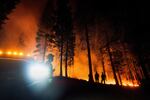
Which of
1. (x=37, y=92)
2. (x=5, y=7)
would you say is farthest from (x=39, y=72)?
(x=5, y=7)

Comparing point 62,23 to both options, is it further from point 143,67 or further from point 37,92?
point 37,92

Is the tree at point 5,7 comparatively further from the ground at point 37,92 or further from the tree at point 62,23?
the tree at point 62,23

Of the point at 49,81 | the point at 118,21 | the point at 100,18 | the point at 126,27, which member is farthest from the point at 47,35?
the point at 49,81

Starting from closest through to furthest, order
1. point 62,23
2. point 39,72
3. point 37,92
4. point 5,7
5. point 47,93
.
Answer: point 37,92 < point 47,93 < point 39,72 < point 5,7 < point 62,23

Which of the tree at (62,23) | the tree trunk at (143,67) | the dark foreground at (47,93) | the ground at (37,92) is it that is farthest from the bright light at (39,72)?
the tree at (62,23)

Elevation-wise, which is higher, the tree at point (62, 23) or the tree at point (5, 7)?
the tree at point (62, 23)

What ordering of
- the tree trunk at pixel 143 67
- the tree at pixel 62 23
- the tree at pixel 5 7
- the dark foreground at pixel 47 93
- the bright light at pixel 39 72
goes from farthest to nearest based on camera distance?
the tree at pixel 62 23, the tree trunk at pixel 143 67, the tree at pixel 5 7, the bright light at pixel 39 72, the dark foreground at pixel 47 93

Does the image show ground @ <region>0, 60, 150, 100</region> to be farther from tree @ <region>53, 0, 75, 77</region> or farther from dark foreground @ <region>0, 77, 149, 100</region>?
tree @ <region>53, 0, 75, 77</region>

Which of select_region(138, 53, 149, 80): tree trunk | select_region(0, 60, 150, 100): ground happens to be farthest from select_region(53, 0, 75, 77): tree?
select_region(0, 60, 150, 100): ground

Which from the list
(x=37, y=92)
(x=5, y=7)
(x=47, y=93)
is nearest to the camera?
(x=37, y=92)

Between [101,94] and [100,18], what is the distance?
1941 cm

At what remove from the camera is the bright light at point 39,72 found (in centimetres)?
1120

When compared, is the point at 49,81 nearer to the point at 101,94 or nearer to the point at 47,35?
the point at 101,94

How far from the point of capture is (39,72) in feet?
39.3
